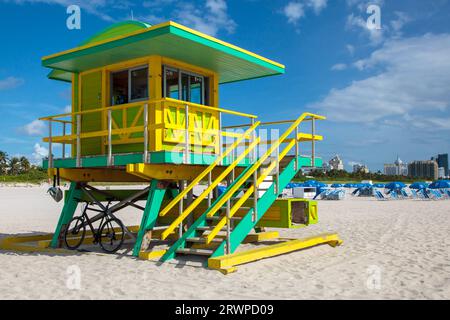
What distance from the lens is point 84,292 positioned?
7375 mm

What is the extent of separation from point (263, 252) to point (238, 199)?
156 cm

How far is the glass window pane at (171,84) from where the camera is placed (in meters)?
11.6

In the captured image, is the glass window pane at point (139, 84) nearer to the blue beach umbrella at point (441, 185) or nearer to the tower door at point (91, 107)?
the tower door at point (91, 107)

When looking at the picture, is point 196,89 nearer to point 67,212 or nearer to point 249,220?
point 249,220

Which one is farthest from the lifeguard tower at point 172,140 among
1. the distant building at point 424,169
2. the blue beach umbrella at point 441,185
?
the distant building at point 424,169

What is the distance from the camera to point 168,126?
10922 millimetres

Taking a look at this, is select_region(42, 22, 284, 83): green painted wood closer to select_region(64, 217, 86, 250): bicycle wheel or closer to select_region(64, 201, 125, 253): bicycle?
select_region(64, 201, 125, 253): bicycle

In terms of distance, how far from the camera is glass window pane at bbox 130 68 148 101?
37.9 feet

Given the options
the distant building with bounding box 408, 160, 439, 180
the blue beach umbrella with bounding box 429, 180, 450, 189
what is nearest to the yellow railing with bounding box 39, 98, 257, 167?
the blue beach umbrella with bounding box 429, 180, 450, 189

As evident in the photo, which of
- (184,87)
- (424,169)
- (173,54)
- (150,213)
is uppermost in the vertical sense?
(424,169)

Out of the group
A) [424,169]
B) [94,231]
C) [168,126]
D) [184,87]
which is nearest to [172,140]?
[168,126]

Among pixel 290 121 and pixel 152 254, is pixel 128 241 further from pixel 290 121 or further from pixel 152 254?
pixel 290 121

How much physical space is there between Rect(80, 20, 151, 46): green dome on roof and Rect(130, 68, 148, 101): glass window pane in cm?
102
